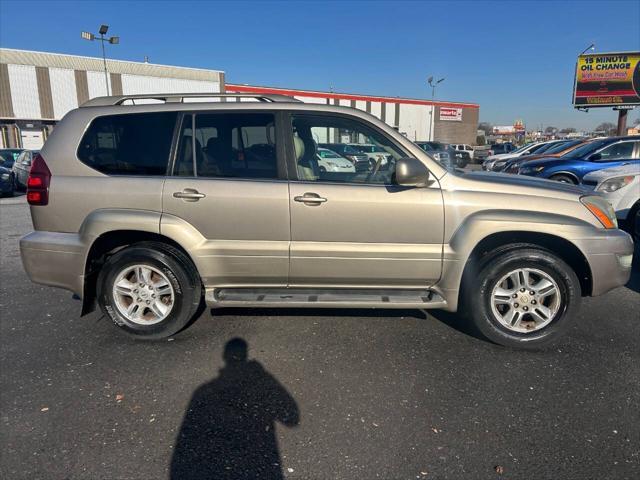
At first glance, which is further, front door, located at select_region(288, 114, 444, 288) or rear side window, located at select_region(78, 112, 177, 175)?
rear side window, located at select_region(78, 112, 177, 175)

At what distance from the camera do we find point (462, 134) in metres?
65.9

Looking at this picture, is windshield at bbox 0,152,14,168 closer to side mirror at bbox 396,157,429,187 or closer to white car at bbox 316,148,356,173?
white car at bbox 316,148,356,173

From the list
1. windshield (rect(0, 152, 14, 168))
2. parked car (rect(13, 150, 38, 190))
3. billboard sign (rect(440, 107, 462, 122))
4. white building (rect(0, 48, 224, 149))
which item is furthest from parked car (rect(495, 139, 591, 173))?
billboard sign (rect(440, 107, 462, 122))

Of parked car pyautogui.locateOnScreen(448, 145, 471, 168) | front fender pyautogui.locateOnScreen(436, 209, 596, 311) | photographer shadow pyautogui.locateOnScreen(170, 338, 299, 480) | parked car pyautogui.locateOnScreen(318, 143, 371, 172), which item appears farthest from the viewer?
parked car pyautogui.locateOnScreen(448, 145, 471, 168)

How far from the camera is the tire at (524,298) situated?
3482 mm

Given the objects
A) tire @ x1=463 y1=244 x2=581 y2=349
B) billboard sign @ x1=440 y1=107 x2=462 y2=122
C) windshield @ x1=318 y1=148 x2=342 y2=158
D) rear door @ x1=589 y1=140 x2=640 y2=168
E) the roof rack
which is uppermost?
billboard sign @ x1=440 y1=107 x2=462 y2=122

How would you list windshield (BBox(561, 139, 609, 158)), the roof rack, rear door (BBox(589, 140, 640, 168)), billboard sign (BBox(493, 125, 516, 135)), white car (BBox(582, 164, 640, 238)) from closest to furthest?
the roof rack
white car (BBox(582, 164, 640, 238))
rear door (BBox(589, 140, 640, 168))
windshield (BBox(561, 139, 609, 158))
billboard sign (BBox(493, 125, 516, 135))

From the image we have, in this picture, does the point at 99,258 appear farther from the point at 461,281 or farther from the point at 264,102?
the point at 461,281

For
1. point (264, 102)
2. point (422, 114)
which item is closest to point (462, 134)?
point (422, 114)

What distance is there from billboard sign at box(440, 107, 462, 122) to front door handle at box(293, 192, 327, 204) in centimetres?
6366

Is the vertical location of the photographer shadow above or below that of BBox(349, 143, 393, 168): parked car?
below

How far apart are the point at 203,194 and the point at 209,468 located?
201cm

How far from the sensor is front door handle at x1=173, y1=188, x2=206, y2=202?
3.49m

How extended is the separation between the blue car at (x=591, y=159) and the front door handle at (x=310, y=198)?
861cm
